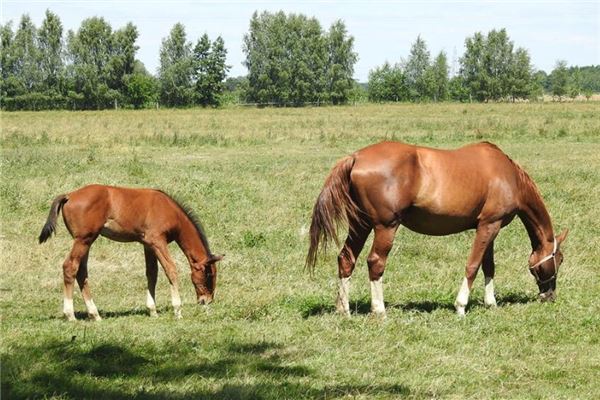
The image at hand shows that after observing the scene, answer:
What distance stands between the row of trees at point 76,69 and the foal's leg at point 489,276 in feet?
233

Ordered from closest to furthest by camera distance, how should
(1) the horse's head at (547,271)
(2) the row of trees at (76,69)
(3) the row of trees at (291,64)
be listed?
1. (1) the horse's head at (547,271)
2. (2) the row of trees at (76,69)
3. (3) the row of trees at (291,64)

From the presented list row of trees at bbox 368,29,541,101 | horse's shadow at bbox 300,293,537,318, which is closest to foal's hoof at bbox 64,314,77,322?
horse's shadow at bbox 300,293,537,318

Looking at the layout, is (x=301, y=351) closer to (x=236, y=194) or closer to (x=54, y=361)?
(x=54, y=361)

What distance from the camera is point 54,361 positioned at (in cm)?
646

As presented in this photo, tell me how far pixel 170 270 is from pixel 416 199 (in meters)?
3.17

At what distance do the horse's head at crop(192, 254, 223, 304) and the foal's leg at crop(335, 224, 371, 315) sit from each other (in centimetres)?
163

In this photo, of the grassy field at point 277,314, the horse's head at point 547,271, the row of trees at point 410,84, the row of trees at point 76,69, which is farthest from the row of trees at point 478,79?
the horse's head at point 547,271

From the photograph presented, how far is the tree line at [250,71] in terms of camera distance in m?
76.2

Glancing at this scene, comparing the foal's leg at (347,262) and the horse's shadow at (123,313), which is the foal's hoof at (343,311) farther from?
the horse's shadow at (123,313)

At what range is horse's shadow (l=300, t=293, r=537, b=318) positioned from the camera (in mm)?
9148

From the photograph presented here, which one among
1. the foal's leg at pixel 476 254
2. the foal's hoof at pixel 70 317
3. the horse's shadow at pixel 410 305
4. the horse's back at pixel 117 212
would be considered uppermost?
the horse's back at pixel 117 212

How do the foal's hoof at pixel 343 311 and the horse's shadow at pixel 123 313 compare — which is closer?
the foal's hoof at pixel 343 311

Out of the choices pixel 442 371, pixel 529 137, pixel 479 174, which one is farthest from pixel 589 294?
pixel 529 137

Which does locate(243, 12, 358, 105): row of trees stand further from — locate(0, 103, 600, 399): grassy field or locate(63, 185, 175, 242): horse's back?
locate(63, 185, 175, 242): horse's back
